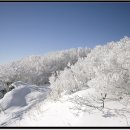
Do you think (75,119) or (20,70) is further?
(20,70)

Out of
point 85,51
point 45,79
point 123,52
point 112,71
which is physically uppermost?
point 85,51

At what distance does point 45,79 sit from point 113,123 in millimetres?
57308

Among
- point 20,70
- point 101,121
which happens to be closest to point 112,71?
point 101,121

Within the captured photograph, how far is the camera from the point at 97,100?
1019cm

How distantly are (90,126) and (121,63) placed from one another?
3844 mm

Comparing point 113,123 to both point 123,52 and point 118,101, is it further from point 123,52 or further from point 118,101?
point 123,52

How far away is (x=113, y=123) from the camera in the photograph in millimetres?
7691

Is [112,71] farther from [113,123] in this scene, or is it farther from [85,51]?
[85,51]

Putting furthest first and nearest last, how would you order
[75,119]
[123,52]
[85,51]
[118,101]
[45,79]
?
[85,51] → [45,79] → [123,52] → [118,101] → [75,119]

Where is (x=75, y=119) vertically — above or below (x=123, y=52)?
below

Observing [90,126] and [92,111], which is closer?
[90,126]

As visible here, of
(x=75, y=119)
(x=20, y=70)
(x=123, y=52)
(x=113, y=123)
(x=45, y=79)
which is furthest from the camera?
(x=20, y=70)

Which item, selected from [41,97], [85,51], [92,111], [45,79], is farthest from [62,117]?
[85,51]

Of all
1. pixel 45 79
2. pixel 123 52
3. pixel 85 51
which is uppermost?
pixel 85 51
